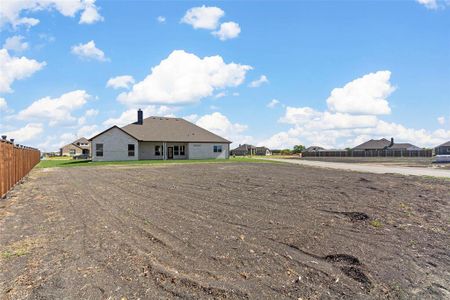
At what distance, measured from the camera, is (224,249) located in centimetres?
504

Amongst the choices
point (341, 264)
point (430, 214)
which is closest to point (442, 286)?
point (341, 264)

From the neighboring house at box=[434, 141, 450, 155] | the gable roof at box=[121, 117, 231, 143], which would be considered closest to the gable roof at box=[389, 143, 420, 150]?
the neighboring house at box=[434, 141, 450, 155]

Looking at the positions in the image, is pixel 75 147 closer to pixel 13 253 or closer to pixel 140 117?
pixel 140 117

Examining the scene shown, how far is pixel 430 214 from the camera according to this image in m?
7.90

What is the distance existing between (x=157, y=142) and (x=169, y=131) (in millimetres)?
3175

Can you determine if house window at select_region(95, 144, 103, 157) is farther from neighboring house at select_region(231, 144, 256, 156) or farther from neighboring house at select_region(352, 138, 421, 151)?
neighboring house at select_region(352, 138, 421, 151)

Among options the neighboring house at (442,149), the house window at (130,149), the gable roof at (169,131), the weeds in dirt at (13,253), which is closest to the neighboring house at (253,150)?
the neighboring house at (442,149)

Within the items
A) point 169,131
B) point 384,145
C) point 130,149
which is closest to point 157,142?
point 169,131

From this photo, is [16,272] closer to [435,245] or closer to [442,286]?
[442,286]

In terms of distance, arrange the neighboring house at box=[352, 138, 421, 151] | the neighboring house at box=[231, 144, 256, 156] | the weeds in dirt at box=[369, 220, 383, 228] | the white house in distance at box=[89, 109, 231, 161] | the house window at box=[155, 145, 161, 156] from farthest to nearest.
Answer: the neighboring house at box=[231, 144, 256, 156] → the neighboring house at box=[352, 138, 421, 151] → the house window at box=[155, 145, 161, 156] → the white house in distance at box=[89, 109, 231, 161] → the weeds in dirt at box=[369, 220, 383, 228]

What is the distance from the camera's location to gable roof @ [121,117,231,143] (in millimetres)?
40906

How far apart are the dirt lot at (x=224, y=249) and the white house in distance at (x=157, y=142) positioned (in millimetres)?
28764

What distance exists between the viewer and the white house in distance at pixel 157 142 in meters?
36.9

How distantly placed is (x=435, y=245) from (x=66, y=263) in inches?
239
